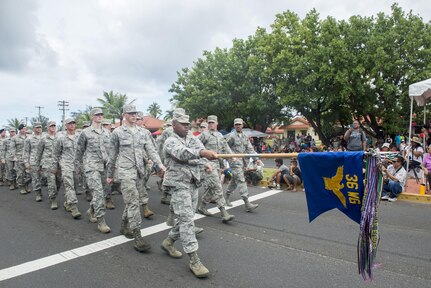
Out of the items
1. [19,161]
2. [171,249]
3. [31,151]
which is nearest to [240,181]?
[171,249]

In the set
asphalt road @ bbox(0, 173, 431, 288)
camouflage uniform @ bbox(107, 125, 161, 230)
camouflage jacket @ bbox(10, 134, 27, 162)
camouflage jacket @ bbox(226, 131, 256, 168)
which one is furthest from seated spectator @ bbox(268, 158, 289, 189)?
camouflage jacket @ bbox(10, 134, 27, 162)

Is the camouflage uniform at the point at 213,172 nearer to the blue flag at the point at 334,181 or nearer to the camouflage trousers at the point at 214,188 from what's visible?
the camouflage trousers at the point at 214,188

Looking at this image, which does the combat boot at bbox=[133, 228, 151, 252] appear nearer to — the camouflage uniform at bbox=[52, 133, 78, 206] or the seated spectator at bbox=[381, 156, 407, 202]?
the camouflage uniform at bbox=[52, 133, 78, 206]

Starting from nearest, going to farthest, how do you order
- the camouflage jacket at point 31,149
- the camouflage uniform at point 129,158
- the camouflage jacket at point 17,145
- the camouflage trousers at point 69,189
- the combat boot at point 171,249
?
A: the combat boot at point 171,249, the camouflage uniform at point 129,158, the camouflage trousers at point 69,189, the camouflage jacket at point 31,149, the camouflage jacket at point 17,145

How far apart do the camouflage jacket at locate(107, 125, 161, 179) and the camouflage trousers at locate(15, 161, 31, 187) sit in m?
6.52

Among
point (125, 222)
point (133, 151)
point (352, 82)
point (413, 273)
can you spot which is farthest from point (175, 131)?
point (352, 82)

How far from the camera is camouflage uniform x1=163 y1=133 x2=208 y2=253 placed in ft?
13.1

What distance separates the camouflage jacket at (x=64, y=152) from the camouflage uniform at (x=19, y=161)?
3952 millimetres

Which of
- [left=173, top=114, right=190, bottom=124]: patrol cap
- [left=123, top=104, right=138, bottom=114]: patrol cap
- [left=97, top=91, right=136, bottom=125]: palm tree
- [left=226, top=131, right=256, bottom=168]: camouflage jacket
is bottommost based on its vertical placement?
[left=226, top=131, right=256, bottom=168]: camouflage jacket

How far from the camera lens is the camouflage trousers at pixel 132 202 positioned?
4.78 metres

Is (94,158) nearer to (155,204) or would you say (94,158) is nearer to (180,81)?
(155,204)

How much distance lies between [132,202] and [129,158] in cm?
75

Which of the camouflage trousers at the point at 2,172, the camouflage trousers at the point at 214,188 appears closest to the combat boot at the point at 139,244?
the camouflage trousers at the point at 214,188

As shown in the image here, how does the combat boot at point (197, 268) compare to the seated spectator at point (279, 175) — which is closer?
the combat boot at point (197, 268)
